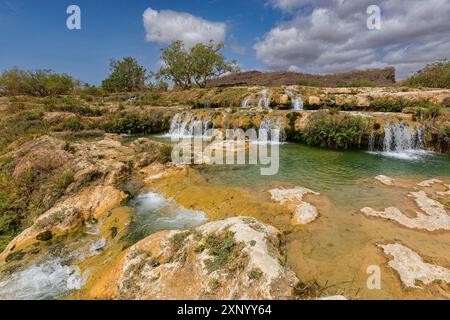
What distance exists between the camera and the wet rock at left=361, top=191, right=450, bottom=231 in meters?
6.52

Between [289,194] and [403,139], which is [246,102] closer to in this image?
[403,139]

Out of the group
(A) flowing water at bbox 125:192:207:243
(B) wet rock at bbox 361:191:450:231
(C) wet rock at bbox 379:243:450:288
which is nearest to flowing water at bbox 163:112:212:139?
(A) flowing water at bbox 125:192:207:243

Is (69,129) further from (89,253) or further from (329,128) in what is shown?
(329,128)

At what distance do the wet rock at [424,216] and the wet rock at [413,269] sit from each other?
5.08 ft

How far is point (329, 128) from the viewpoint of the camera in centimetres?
1647

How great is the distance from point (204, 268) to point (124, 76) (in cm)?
5415

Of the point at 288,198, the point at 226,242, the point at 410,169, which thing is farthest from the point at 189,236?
the point at 410,169

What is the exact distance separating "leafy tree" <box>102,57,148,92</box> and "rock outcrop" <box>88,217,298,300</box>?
52147 mm

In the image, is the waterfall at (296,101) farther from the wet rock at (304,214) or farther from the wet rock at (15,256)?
the wet rock at (15,256)

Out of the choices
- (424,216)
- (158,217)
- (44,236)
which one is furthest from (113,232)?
(424,216)

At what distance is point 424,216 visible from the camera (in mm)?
6988

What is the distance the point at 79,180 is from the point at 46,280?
185 inches

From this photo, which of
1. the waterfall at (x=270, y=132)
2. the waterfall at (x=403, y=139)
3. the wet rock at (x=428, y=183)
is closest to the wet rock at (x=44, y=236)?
the wet rock at (x=428, y=183)

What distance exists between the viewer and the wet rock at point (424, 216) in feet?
21.4
